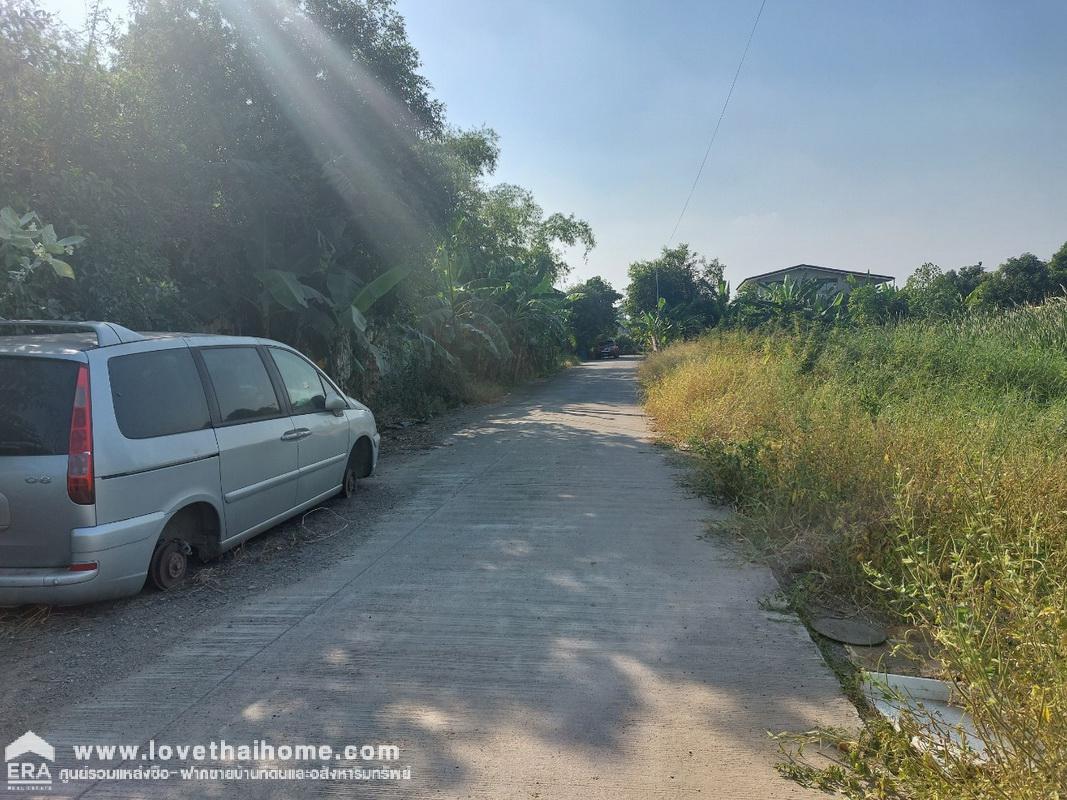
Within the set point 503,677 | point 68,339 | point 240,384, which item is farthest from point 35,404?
point 503,677

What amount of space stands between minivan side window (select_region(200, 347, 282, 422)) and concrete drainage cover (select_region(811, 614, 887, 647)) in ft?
14.4

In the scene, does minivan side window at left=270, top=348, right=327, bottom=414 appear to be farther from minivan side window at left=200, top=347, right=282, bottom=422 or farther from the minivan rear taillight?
the minivan rear taillight

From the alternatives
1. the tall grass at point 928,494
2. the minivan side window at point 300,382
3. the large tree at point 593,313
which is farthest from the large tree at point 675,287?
the minivan side window at point 300,382

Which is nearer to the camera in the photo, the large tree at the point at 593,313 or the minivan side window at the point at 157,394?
the minivan side window at the point at 157,394

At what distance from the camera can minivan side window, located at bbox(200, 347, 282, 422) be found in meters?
5.20

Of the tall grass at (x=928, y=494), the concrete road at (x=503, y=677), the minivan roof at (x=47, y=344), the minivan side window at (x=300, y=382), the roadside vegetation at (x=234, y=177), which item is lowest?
the concrete road at (x=503, y=677)

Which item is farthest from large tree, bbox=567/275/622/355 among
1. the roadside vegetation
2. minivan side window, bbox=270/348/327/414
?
minivan side window, bbox=270/348/327/414

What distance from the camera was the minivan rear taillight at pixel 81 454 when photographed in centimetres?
394

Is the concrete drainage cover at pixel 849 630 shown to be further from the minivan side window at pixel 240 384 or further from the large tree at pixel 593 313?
the large tree at pixel 593 313

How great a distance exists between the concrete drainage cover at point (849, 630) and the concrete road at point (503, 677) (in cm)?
19

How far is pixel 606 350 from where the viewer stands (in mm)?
62469

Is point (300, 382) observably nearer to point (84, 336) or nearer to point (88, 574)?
point (84, 336)

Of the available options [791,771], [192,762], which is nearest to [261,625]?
[192,762]

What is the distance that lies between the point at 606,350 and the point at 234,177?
54.1m
